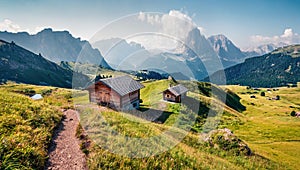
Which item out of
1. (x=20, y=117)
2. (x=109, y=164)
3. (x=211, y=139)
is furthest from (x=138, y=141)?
(x=211, y=139)

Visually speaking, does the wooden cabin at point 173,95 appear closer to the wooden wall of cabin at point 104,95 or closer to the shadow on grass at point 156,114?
the shadow on grass at point 156,114

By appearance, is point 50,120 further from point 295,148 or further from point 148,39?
point 295,148

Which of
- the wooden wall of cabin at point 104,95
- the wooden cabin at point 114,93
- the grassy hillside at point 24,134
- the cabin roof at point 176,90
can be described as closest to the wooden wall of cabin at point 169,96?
the cabin roof at point 176,90

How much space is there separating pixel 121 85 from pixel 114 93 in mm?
3793

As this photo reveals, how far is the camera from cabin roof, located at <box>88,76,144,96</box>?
44.7m

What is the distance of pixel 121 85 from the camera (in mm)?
47625

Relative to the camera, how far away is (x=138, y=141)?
17.4m

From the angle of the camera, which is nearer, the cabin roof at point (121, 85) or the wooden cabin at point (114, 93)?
the wooden cabin at point (114, 93)

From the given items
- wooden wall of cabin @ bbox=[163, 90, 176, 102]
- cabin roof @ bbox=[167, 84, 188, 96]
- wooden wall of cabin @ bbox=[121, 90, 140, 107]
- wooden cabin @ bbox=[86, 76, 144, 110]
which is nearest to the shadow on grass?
wooden wall of cabin @ bbox=[121, 90, 140, 107]

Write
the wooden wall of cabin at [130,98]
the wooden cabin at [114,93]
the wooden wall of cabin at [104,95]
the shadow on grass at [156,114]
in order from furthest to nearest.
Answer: the shadow on grass at [156,114], the wooden wall of cabin at [130,98], the wooden wall of cabin at [104,95], the wooden cabin at [114,93]

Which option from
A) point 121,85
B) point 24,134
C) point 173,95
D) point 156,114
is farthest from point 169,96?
point 24,134

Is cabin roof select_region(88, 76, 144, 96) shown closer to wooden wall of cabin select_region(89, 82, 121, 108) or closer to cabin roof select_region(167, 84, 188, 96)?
wooden wall of cabin select_region(89, 82, 121, 108)

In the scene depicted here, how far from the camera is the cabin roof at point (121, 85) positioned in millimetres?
44656

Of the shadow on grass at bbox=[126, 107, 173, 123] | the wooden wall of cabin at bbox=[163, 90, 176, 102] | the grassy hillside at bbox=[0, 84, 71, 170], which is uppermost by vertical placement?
the grassy hillside at bbox=[0, 84, 71, 170]
